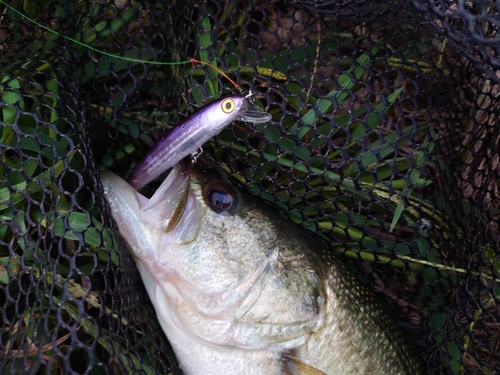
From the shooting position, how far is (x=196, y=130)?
175cm

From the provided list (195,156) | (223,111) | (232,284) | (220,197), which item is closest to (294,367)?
(232,284)

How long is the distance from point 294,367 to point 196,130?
1.00 meters

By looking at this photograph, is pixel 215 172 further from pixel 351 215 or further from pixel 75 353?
pixel 75 353

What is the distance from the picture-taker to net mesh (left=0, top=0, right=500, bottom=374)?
1.88m

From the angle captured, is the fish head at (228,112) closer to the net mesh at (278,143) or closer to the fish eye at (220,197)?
the fish eye at (220,197)

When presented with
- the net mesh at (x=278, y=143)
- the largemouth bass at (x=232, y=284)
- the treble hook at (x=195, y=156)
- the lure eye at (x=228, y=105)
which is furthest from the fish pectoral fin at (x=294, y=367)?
the lure eye at (x=228, y=105)

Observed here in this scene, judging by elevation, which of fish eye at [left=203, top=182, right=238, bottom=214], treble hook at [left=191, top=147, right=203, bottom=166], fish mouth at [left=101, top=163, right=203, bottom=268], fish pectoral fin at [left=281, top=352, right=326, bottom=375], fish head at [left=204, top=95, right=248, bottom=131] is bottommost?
fish pectoral fin at [left=281, top=352, right=326, bottom=375]

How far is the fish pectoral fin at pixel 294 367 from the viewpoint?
1.82m

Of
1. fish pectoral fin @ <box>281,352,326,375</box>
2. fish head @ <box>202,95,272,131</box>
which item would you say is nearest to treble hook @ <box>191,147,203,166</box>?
fish head @ <box>202,95,272,131</box>

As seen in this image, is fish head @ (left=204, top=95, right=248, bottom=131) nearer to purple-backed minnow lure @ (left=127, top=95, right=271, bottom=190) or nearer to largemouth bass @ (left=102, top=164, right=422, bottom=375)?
purple-backed minnow lure @ (left=127, top=95, right=271, bottom=190)

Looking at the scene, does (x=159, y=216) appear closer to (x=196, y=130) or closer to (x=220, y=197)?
(x=220, y=197)

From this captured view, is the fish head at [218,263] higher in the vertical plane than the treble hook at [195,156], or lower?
lower

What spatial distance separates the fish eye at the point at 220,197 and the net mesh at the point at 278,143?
0.35 m

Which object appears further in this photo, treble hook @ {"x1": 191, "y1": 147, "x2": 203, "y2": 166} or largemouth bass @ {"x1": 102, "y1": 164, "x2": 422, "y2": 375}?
treble hook @ {"x1": 191, "y1": 147, "x2": 203, "y2": 166}
